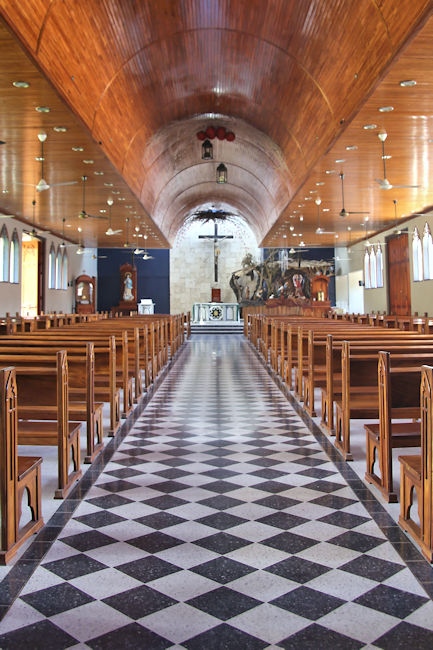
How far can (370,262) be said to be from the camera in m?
26.2

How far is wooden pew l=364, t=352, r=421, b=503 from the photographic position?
3.91 metres

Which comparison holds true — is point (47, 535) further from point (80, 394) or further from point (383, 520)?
point (80, 394)

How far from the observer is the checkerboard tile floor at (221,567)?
235 centimetres

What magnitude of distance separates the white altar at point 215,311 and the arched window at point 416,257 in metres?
10.4

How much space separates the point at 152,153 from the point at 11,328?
8627 mm

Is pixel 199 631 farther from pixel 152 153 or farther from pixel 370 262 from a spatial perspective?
pixel 370 262

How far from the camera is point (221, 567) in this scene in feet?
9.64

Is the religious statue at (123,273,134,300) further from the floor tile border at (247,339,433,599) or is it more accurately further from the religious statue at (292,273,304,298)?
the floor tile border at (247,339,433,599)

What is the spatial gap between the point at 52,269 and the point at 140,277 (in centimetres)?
848

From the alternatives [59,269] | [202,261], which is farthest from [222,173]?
[202,261]

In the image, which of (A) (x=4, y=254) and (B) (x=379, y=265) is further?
(B) (x=379, y=265)

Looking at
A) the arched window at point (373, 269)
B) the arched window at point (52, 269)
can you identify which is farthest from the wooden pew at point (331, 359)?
the arched window at point (373, 269)

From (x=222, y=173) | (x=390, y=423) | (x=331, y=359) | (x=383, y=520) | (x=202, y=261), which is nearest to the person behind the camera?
(x=383, y=520)

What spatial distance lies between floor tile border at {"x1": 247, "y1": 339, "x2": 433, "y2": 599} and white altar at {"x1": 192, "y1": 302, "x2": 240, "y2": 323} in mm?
22278
